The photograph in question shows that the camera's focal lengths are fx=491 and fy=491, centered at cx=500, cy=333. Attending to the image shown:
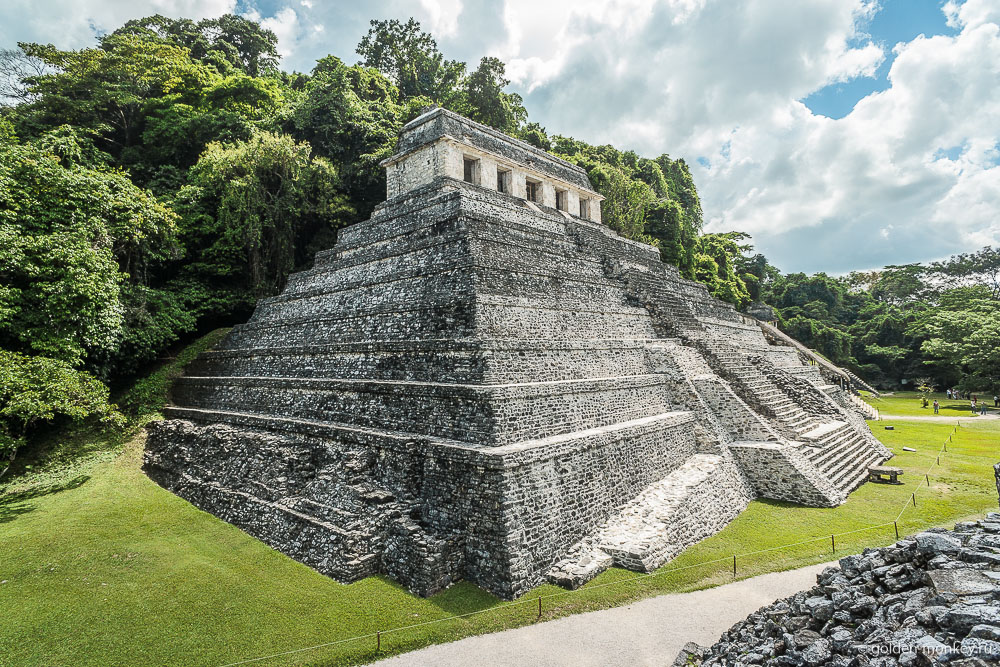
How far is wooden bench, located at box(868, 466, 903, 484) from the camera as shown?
12.1m

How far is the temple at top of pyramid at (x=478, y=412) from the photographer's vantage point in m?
7.44

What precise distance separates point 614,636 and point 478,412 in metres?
3.54

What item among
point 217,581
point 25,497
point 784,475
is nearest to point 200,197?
point 25,497

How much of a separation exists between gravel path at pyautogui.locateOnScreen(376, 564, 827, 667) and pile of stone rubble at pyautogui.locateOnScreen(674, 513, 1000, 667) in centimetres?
55

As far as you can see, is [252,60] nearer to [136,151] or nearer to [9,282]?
[136,151]

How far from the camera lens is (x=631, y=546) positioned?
309 inches

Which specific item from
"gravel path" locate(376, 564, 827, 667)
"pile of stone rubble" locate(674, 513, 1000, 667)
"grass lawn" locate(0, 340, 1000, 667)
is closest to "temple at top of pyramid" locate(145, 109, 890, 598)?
"grass lawn" locate(0, 340, 1000, 667)

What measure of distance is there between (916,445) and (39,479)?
25.3 metres

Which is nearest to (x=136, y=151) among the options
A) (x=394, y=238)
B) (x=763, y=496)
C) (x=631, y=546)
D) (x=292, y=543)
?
(x=394, y=238)

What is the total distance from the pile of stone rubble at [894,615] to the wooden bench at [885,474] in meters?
8.16

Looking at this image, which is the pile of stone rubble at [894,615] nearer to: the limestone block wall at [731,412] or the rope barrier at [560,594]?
the rope barrier at [560,594]

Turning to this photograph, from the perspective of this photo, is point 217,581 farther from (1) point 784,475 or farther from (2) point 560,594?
(1) point 784,475

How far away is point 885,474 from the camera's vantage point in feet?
40.0

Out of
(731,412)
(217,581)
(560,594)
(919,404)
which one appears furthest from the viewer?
(919,404)
